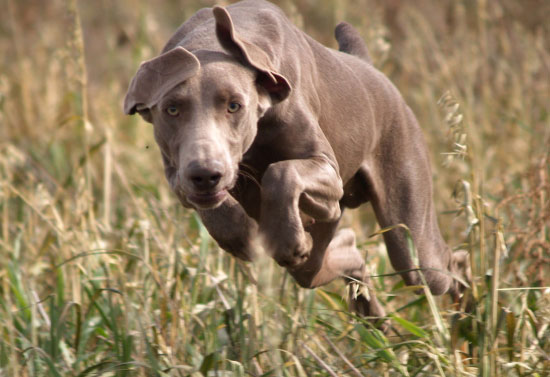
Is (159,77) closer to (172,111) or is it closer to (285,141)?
(172,111)

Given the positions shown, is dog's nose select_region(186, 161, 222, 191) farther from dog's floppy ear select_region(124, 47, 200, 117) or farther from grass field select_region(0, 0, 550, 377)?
grass field select_region(0, 0, 550, 377)

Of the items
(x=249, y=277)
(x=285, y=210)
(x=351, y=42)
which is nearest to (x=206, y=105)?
(x=285, y=210)

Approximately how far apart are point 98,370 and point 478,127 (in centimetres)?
455

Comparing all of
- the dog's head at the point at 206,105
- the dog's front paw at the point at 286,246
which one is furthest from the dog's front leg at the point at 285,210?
the dog's head at the point at 206,105

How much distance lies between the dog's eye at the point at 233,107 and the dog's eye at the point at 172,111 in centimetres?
18

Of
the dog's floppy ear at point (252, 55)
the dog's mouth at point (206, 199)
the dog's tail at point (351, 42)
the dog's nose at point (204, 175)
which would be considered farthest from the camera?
the dog's tail at point (351, 42)

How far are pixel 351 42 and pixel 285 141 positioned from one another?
1.24 meters

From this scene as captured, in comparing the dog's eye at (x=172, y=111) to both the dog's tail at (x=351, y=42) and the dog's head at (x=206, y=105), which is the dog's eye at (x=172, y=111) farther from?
the dog's tail at (x=351, y=42)

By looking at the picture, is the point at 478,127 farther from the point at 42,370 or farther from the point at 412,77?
the point at 42,370

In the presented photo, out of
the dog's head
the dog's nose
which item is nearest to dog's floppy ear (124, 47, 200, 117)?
the dog's head

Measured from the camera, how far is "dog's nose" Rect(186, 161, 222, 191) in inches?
108

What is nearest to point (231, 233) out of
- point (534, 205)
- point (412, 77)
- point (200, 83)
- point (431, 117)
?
point (200, 83)

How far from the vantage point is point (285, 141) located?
3.28 meters

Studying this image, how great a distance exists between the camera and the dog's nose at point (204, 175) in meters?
2.75
